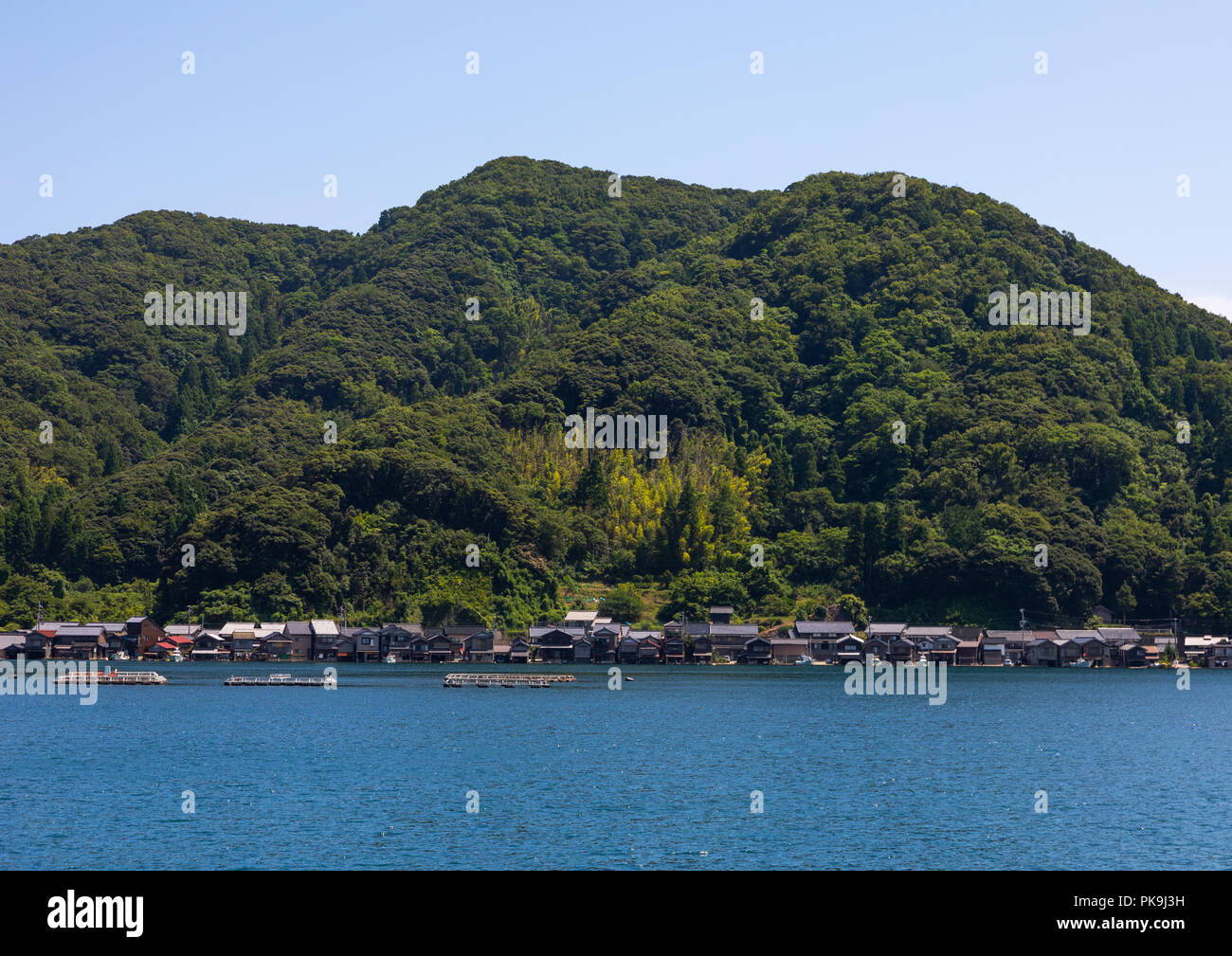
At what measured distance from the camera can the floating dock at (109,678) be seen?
94.4 metres

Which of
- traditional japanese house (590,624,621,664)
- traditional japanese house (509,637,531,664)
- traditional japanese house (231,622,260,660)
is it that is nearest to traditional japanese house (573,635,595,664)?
traditional japanese house (590,624,621,664)

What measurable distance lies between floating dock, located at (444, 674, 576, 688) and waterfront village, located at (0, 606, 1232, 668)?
874 inches

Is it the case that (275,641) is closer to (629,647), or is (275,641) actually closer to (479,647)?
(479,647)

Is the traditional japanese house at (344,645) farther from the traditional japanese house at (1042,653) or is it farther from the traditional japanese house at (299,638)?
the traditional japanese house at (1042,653)

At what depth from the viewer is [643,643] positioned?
126375 mm

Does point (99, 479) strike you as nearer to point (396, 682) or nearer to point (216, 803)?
point (396, 682)

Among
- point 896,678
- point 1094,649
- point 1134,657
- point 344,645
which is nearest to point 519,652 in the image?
point 344,645

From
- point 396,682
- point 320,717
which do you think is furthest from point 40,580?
point 320,717

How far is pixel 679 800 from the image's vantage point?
42.0 meters

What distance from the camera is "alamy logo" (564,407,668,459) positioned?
163 m

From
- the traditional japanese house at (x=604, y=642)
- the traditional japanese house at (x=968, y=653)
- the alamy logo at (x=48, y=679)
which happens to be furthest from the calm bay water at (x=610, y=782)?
the traditional japanese house at (x=604, y=642)

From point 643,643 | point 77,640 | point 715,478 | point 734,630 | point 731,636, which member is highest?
point 715,478

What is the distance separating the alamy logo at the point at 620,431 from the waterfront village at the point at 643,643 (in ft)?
126
